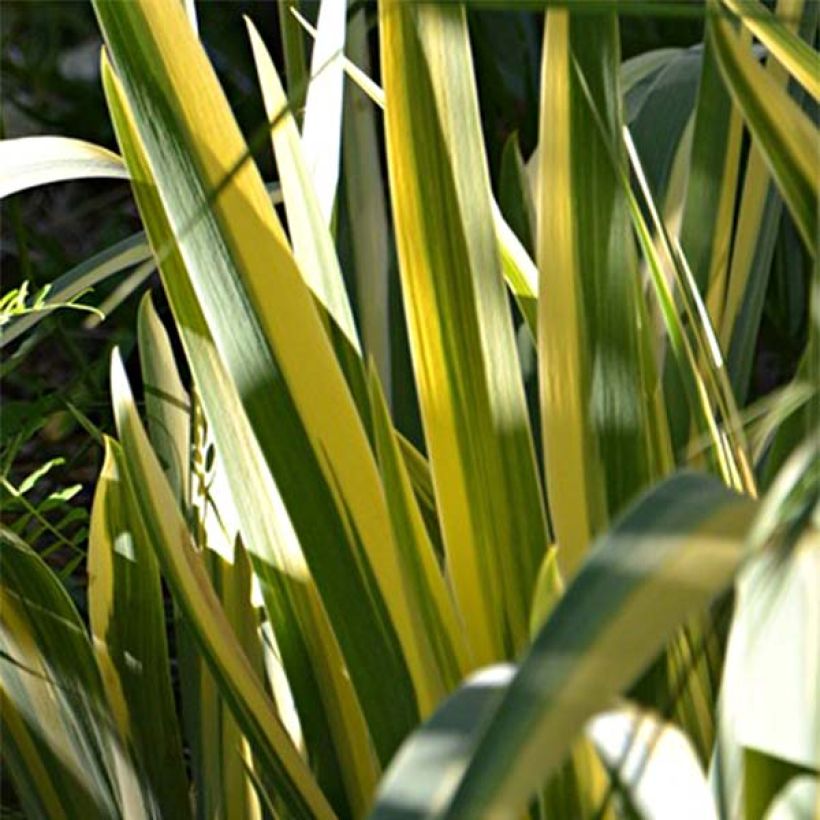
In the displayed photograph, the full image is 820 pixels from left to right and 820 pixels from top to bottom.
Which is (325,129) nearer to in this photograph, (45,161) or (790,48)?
(45,161)

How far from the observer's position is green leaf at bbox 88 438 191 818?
2.45ft

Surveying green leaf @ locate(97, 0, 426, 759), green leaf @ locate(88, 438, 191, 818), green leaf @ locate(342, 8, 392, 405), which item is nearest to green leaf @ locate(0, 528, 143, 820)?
green leaf @ locate(88, 438, 191, 818)

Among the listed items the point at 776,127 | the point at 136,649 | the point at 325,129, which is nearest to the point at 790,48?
the point at 776,127

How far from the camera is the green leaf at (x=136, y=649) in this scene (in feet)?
2.45

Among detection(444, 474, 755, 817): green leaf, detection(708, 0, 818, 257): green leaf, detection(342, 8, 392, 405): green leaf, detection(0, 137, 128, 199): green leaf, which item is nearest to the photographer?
detection(444, 474, 755, 817): green leaf

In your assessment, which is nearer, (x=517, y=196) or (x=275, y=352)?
(x=275, y=352)

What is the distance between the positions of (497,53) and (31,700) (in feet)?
3.15

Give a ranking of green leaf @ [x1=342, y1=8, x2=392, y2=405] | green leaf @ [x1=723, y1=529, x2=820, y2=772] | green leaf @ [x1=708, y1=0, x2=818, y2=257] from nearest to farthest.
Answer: green leaf @ [x1=723, y1=529, x2=820, y2=772] → green leaf @ [x1=708, y1=0, x2=818, y2=257] → green leaf @ [x1=342, y1=8, x2=392, y2=405]

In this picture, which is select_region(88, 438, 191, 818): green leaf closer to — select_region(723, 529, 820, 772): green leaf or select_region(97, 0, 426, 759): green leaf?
select_region(97, 0, 426, 759): green leaf

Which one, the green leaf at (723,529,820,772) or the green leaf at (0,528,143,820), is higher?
the green leaf at (723,529,820,772)

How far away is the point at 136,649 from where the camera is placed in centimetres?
76

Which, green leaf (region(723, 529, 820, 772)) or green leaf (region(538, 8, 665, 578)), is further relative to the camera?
green leaf (region(538, 8, 665, 578))

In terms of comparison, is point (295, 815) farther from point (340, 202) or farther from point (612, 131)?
point (340, 202)

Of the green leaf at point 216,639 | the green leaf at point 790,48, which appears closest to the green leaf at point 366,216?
the green leaf at point 216,639
